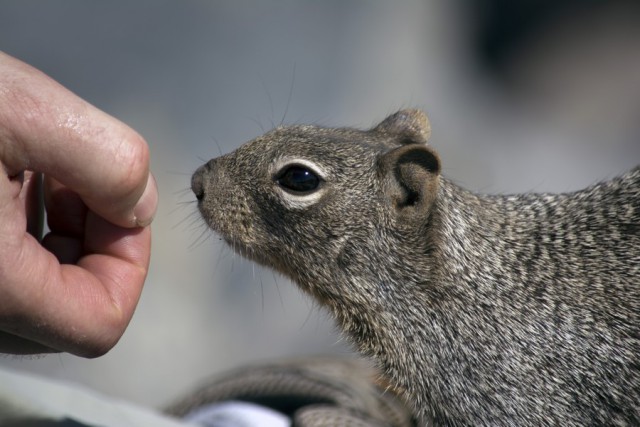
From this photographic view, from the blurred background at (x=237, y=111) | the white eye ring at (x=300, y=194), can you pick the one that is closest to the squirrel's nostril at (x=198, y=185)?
the white eye ring at (x=300, y=194)

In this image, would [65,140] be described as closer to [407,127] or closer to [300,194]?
[300,194]

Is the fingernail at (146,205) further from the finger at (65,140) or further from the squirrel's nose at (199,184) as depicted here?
the squirrel's nose at (199,184)

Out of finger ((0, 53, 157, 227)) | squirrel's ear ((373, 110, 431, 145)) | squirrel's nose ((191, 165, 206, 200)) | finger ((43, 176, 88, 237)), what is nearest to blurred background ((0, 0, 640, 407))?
squirrel's ear ((373, 110, 431, 145))

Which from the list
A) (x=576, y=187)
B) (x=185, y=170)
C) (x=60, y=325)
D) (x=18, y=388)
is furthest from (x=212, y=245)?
(x=60, y=325)

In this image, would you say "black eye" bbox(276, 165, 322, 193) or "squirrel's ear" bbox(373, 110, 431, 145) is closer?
"black eye" bbox(276, 165, 322, 193)

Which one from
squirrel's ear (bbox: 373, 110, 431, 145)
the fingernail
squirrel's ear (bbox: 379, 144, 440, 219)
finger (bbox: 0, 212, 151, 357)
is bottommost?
finger (bbox: 0, 212, 151, 357)

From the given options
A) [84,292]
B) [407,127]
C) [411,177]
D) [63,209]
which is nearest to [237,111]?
[407,127]

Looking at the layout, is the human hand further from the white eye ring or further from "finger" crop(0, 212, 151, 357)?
the white eye ring
